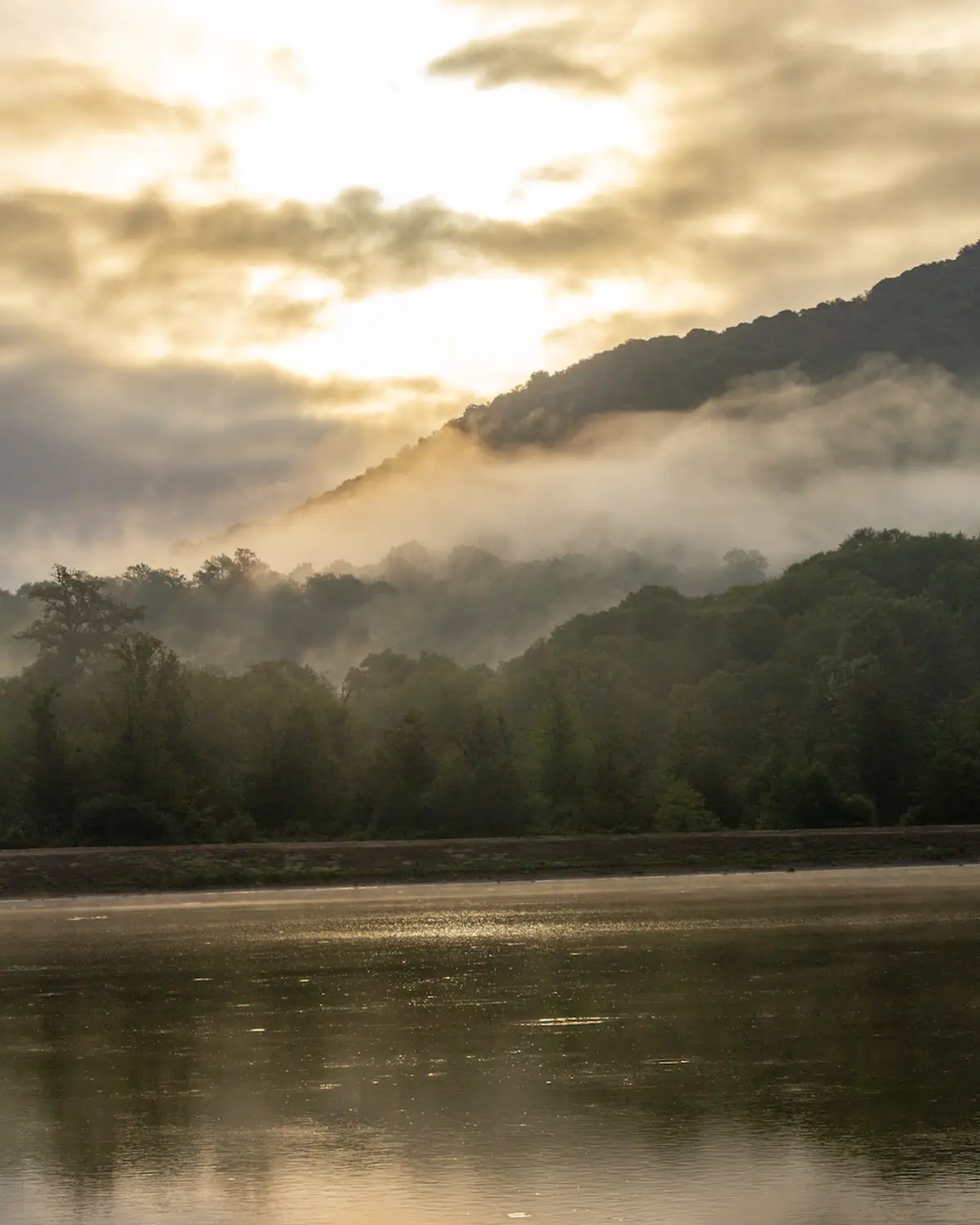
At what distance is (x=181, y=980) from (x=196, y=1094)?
1606 centimetres

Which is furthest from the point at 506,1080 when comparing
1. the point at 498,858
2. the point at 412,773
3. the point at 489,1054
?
the point at 412,773

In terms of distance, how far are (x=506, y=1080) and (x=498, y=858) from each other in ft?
211

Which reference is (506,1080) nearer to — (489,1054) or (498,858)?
(489,1054)

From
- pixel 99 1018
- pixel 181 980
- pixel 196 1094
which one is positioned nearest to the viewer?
pixel 196 1094

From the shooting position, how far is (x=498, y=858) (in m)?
88.9

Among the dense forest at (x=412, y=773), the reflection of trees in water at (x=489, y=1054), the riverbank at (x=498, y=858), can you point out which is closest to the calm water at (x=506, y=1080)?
the reflection of trees in water at (x=489, y=1054)

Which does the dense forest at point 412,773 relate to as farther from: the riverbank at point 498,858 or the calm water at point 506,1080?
the calm water at point 506,1080

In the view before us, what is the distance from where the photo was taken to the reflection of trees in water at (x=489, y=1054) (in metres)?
21.0

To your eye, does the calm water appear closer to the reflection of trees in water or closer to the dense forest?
the reflection of trees in water

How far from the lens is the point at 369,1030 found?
30484 mm

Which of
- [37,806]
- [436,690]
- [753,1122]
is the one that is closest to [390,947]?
[753,1122]

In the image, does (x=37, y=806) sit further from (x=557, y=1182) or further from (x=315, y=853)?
(x=557, y=1182)

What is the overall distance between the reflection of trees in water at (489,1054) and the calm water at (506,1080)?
0.08 m

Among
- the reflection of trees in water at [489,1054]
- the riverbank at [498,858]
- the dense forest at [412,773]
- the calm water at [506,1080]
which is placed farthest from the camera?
A: the dense forest at [412,773]
